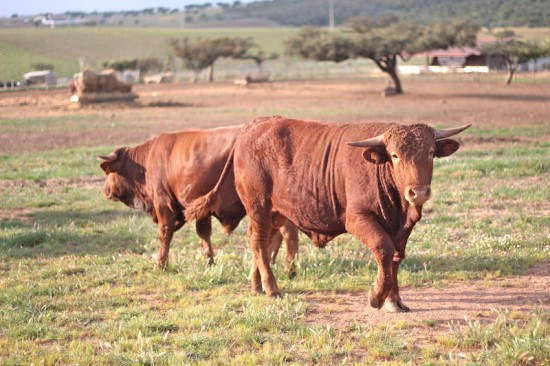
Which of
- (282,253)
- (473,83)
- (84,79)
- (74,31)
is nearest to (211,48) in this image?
(473,83)

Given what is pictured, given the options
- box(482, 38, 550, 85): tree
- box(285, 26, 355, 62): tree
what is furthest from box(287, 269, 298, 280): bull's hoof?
box(482, 38, 550, 85): tree

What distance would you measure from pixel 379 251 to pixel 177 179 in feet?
11.1

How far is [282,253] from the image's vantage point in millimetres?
10766

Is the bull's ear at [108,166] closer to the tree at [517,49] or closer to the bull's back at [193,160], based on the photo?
the bull's back at [193,160]

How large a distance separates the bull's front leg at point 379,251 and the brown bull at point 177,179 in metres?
2.09

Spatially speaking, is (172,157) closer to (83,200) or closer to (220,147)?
(220,147)

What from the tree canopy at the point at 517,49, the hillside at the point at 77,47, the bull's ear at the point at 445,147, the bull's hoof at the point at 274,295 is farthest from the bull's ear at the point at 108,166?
the hillside at the point at 77,47

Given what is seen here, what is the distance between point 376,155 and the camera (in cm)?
734

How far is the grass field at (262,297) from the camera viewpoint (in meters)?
6.73

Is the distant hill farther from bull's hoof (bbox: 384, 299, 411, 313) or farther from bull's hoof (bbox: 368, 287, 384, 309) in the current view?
bull's hoof (bbox: 368, 287, 384, 309)

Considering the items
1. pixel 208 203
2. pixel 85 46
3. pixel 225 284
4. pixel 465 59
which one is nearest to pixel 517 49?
pixel 465 59

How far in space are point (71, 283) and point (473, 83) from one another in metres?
50.1

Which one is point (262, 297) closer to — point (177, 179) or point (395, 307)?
point (395, 307)

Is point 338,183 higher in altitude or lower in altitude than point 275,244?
higher
